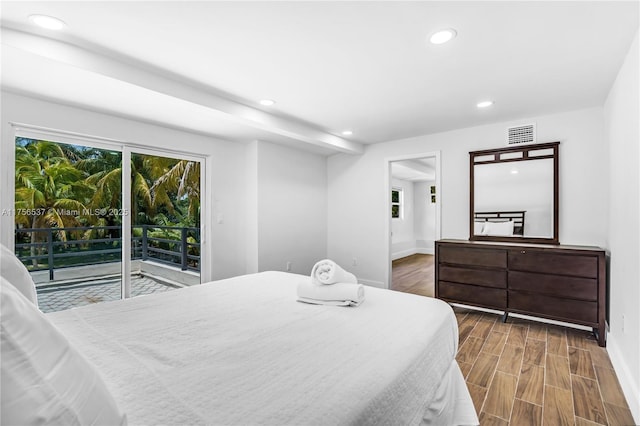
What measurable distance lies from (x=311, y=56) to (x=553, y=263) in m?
3.10

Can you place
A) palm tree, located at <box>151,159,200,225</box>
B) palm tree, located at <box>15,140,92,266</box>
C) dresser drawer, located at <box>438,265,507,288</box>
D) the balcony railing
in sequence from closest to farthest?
1. palm tree, located at <box>15,140,92,266</box>
2. the balcony railing
3. dresser drawer, located at <box>438,265,507,288</box>
4. palm tree, located at <box>151,159,200,225</box>

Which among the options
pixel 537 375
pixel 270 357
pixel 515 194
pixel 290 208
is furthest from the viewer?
pixel 290 208

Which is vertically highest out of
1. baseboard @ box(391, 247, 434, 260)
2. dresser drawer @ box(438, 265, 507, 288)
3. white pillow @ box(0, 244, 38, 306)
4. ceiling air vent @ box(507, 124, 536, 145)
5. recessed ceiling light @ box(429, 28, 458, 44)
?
recessed ceiling light @ box(429, 28, 458, 44)

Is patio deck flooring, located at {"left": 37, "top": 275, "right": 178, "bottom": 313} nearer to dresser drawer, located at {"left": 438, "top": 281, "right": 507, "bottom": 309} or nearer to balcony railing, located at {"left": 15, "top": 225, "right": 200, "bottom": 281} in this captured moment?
balcony railing, located at {"left": 15, "top": 225, "right": 200, "bottom": 281}

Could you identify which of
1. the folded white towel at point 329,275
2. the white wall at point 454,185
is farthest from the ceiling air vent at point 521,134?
the folded white towel at point 329,275

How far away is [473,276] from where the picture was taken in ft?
11.8

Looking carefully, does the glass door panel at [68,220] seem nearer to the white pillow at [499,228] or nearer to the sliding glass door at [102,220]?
the sliding glass door at [102,220]

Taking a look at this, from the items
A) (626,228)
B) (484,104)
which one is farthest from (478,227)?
(626,228)

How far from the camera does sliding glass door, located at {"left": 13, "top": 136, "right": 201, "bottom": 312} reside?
2.86 metres

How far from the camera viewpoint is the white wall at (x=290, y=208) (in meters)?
4.39

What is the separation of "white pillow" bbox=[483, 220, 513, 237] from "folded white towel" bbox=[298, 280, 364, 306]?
276cm

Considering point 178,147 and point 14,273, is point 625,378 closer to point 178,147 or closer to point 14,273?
point 14,273

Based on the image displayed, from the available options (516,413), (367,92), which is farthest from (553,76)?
(516,413)

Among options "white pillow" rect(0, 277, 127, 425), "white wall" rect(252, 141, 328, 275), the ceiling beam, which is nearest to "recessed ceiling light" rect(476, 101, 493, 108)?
the ceiling beam
